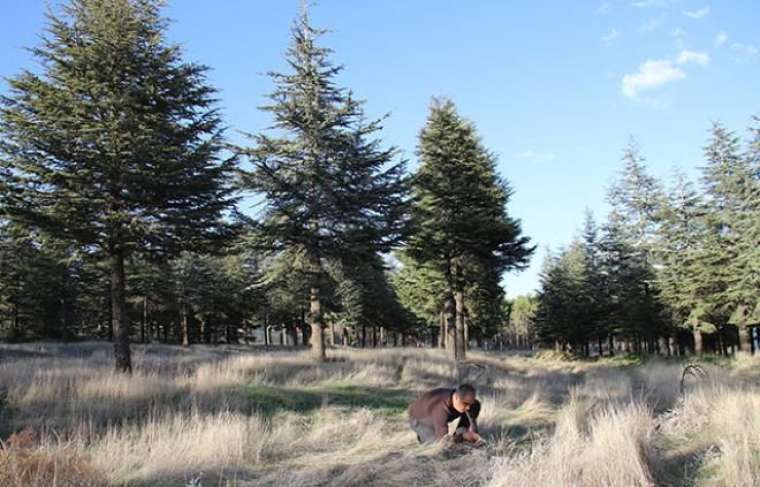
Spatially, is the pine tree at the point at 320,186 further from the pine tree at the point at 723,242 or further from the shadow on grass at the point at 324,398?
the pine tree at the point at 723,242

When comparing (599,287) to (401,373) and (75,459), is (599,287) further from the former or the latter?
(75,459)

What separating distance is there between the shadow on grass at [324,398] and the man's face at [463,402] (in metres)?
3.46

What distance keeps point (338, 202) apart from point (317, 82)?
Result: 4449 millimetres

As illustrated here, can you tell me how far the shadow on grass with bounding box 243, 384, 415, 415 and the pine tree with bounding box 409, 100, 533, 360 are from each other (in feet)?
32.9

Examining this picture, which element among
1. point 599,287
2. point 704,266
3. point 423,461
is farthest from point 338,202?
point 599,287

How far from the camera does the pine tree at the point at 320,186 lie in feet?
59.6

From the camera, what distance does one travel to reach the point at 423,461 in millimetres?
6270

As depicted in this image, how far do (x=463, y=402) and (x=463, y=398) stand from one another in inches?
2.4

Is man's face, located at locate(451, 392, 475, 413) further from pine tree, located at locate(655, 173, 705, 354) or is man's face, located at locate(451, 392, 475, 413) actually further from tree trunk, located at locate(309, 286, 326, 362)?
pine tree, located at locate(655, 173, 705, 354)

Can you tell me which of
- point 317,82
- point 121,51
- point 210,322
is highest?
point 317,82

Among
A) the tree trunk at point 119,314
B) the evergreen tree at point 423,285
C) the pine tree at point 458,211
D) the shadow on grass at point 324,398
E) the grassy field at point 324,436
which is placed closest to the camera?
the grassy field at point 324,436

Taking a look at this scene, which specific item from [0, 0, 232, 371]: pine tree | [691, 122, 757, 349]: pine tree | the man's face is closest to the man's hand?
the man's face

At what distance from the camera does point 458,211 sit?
2392 cm

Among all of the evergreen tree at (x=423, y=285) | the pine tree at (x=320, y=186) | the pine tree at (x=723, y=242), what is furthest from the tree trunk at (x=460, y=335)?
the pine tree at (x=723, y=242)
